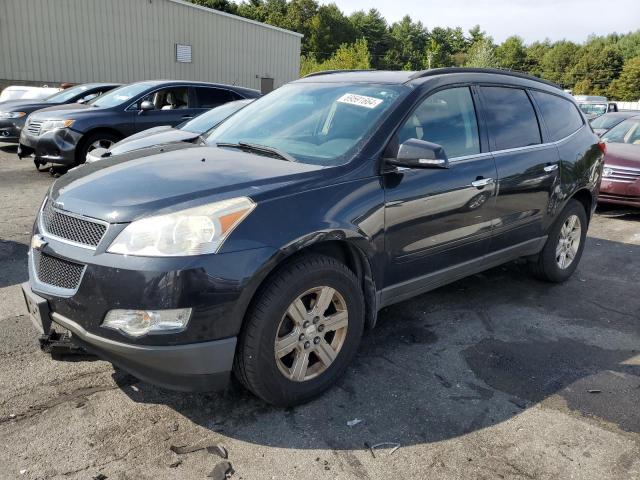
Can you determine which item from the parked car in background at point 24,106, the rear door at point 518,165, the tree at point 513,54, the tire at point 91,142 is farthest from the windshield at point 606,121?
the tree at point 513,54

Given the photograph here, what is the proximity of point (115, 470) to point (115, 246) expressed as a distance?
98cm

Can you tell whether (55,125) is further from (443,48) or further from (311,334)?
(443,48)

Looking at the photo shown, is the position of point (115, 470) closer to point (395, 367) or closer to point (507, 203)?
point (395, 367)

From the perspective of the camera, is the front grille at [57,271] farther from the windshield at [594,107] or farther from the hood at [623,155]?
the windshield at [594,107]

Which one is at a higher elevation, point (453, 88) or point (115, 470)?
point (453, 88)

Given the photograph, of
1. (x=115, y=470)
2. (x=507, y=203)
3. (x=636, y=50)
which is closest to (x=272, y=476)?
(x=115, y=470)

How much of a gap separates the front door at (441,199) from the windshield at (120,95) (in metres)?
7.14

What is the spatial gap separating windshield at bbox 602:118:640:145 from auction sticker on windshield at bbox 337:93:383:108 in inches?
298

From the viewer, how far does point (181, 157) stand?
10.9ft

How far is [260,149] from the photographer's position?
11.2 ft

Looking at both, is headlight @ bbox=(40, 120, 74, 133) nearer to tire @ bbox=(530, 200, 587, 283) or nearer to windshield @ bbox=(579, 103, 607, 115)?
tire @ bbox=(530, 200, 587, 283)

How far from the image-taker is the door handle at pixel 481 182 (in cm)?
377

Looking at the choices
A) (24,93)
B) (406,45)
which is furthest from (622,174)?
(406,45)

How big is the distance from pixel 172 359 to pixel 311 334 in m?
0.76
